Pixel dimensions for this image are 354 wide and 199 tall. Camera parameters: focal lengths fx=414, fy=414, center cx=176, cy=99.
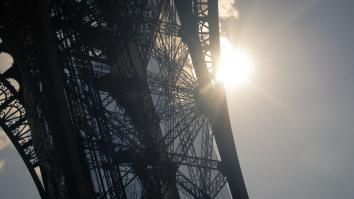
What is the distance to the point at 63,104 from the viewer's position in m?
7.70

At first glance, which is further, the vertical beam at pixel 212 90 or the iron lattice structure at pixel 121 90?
the vertical beam at pixel 212 90

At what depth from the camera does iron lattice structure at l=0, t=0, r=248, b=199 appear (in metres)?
7.86

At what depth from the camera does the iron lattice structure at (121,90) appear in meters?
7.86

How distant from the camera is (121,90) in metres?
9.67

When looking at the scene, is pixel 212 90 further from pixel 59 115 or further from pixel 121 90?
pixel 59 115

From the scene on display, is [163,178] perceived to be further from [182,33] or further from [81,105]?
[182,33]

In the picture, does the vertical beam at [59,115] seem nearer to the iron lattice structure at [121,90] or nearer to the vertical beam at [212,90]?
the iron lattice structure at [121,90]

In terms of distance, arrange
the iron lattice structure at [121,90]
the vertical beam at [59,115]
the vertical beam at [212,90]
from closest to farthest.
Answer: the vertical beam at [59,115], the iron lattice structure at [121,90], the vertical beam at [212,90]

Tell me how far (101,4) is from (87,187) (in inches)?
178

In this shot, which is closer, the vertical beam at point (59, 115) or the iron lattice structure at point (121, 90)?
the vertical beam at point (59, 115)

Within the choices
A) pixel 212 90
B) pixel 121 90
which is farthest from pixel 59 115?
pixel 212 90

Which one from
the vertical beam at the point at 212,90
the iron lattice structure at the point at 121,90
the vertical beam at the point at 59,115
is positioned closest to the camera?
the vertical beam at the point at 59,115

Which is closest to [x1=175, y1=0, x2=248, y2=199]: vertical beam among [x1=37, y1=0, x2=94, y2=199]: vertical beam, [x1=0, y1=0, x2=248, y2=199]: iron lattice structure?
[x1=0, y1=0, x2=248, y2=199]: iron lattice structure

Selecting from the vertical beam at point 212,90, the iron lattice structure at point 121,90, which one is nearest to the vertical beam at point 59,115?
the iron lattice structure at point 121,90
